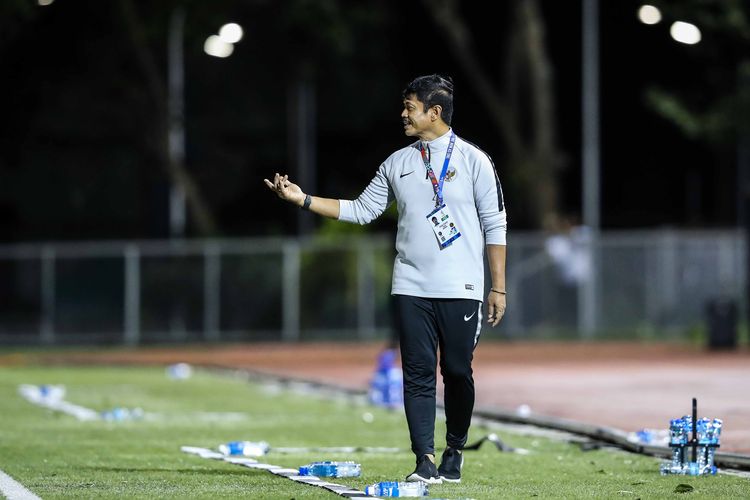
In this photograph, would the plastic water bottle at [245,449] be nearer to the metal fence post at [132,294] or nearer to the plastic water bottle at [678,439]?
the plastic water bottle at [678,439]

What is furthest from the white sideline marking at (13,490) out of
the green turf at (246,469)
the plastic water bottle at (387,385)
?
the plastic water bottle at (387,385)

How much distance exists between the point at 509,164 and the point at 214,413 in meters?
30.1

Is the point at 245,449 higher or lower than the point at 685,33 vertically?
lower

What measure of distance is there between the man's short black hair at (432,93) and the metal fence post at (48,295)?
31215 millimetres

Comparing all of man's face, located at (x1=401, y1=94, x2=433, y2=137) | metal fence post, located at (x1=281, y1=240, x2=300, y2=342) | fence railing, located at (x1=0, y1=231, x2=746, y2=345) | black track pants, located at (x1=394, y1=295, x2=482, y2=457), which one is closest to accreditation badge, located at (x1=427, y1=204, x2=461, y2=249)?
black track pants, located at (x1=394, y1=295, x2=482, y2=457)

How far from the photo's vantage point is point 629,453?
42.6 feet

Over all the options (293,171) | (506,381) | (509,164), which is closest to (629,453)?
(506,381)

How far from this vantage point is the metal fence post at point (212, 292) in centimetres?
4144

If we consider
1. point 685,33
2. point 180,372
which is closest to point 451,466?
point 180,372

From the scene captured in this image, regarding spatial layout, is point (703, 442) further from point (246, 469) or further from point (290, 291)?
point (290, 291)

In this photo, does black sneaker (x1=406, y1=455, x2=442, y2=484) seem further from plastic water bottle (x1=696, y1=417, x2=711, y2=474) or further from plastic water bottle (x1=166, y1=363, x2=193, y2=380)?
plastic water bottle (x1=166, y1=363, x2=193, y2=380)

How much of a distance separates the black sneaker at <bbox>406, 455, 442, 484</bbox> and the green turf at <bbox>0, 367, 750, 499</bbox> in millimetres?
97

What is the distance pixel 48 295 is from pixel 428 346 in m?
31.5

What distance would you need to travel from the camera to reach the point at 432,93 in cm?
1040
